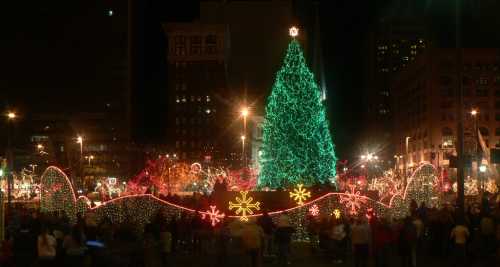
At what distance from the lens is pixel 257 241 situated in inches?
733

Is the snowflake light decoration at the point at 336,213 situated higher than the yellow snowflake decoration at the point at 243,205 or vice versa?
the yellow snowflake decoration at the point at 243,205

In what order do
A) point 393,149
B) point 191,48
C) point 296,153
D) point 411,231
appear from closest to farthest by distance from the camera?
1. point 411,231
2. point 296,153
3. point 191,48
4. point 393,149

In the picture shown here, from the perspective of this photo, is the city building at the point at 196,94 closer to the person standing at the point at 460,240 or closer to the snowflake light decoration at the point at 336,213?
the snowflake light decoration at the point at 336,213

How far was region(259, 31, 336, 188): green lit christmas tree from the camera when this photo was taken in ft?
134

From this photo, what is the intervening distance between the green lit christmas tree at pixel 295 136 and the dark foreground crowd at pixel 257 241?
13778 millimetres

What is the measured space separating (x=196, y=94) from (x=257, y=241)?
426ft

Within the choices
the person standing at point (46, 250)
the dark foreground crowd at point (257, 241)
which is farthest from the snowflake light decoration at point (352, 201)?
the person standing at point (46, 250)

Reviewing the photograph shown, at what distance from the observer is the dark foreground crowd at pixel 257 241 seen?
57.9 feet

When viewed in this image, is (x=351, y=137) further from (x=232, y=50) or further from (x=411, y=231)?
(x=411, y=231)

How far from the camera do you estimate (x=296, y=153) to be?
134ft

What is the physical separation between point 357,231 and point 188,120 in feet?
421

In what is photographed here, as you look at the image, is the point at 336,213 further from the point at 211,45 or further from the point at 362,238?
the point at 211,45

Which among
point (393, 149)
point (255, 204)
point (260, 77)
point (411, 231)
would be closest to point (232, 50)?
point (260, 77)

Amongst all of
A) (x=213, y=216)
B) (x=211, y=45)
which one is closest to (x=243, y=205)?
(x=213, y=216)
